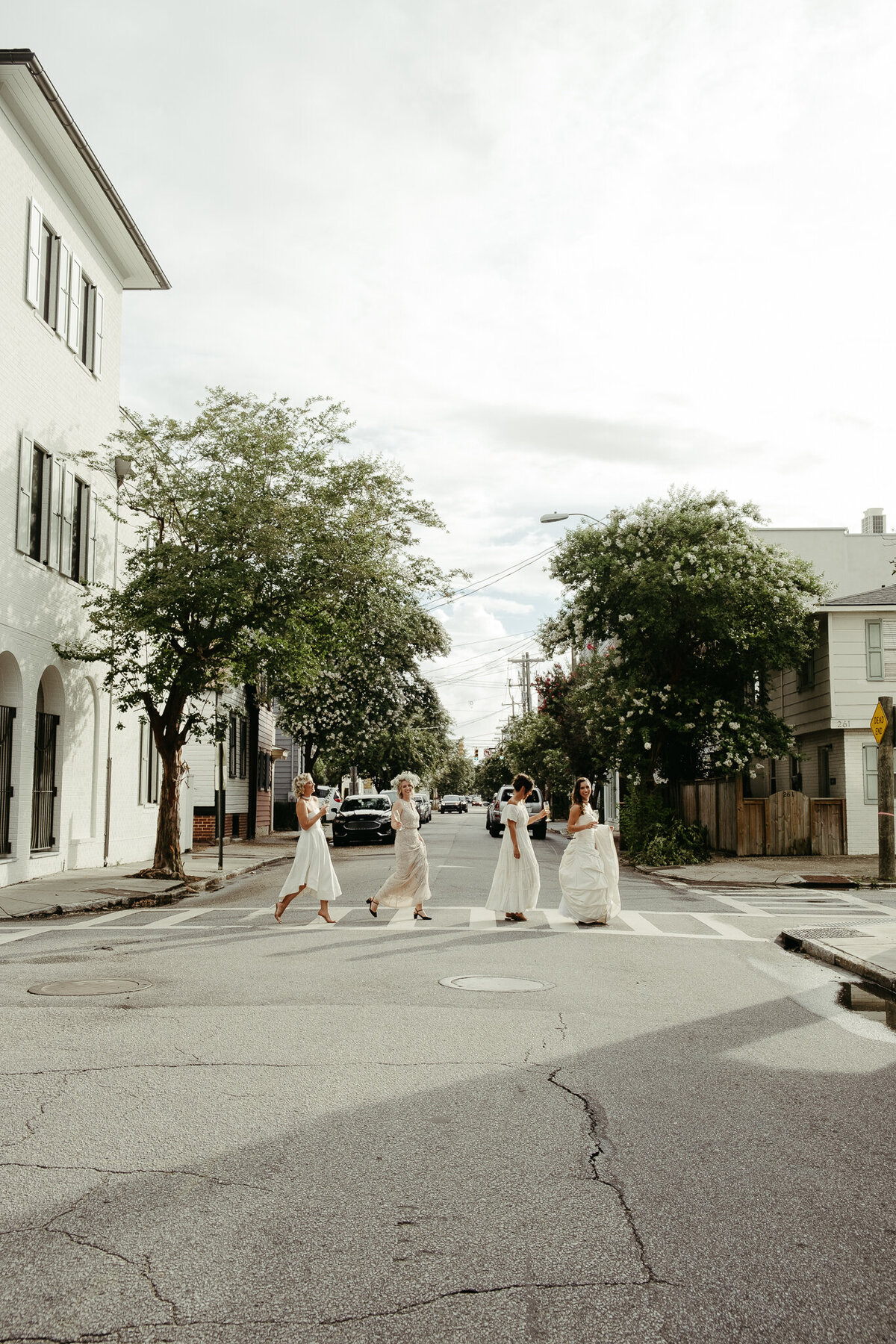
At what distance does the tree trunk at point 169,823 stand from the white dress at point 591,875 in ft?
28.2

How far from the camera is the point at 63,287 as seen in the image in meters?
20.8

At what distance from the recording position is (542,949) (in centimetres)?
1201

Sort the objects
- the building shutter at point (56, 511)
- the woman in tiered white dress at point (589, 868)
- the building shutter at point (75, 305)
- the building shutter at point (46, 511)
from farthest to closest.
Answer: the building shutter at point (75, 305) < the building shutter at point (56, 511) < the building shutter at point (46, 511) < the woman in tiered white dress at point (589, 868)

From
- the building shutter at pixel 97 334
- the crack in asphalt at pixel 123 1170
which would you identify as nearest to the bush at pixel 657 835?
the building shutter at pixel 97 334

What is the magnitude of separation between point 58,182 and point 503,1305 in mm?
20764

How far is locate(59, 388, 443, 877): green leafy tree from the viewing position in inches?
767

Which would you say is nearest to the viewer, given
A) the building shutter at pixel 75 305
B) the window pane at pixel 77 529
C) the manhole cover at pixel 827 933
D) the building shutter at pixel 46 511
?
the manhole cover at pixel 827 933

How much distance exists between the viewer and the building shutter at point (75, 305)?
838 inches

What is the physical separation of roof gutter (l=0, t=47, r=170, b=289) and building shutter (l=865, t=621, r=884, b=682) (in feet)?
55.9

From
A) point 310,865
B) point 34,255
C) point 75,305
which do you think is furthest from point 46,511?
point 310,865

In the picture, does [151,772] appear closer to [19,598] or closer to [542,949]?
[19,598]

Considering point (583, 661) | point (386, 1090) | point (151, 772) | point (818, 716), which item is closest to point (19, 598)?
point (151, 772)

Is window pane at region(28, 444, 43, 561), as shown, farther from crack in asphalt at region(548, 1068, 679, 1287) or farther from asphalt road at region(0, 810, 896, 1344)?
crack in asphalt at region(548, 1068, 679, 1287)

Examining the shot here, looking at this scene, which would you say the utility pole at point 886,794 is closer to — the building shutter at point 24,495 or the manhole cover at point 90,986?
the building shutter at point 24,495
